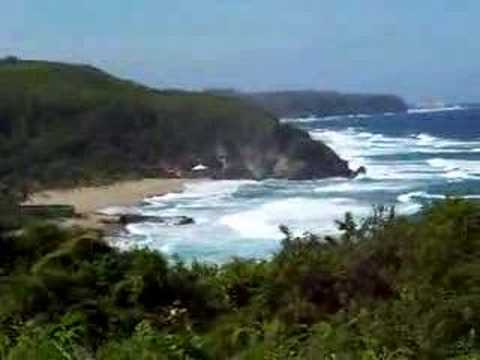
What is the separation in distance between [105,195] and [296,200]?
1352cm

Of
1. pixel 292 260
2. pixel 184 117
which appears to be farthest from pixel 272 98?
pixel 292 260

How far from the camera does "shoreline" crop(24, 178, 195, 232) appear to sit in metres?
60.7

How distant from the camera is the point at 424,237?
8906 mm

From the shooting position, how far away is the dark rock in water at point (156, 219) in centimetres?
5112

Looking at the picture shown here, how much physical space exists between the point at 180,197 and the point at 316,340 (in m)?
58.8

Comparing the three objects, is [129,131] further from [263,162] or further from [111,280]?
[111,280]

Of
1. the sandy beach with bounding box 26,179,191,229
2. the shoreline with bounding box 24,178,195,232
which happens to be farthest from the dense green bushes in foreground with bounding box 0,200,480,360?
the sandy beach with bounding box 26,179,191,229

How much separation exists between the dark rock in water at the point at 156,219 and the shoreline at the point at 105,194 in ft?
3.83

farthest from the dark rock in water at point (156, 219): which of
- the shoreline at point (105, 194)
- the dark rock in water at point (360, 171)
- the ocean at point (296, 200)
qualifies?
the dark rock in water at point (360, 171)

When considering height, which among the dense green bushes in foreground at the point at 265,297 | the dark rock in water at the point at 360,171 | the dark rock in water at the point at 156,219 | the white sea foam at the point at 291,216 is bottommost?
the dark rock in water at the point at 156,219

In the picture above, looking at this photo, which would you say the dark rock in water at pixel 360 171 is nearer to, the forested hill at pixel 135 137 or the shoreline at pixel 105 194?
the forested hill at pixel 135 137

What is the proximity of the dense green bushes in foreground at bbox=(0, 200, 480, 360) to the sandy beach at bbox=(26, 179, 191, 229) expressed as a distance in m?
44.6

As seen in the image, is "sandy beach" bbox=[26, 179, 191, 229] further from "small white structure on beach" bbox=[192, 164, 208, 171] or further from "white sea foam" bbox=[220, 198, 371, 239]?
"white sea foam" bbox=[220, 198, 371, 239]

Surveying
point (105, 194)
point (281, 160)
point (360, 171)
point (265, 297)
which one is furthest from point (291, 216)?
point (265, 297)
